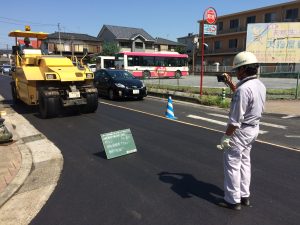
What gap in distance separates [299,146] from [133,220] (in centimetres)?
514

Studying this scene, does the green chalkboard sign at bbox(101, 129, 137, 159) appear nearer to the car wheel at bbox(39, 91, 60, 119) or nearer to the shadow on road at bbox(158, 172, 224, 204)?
the shadow on road at bbox(158, 172, 224, 204)

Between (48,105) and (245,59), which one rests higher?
(245,59)

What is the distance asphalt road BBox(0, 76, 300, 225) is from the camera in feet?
12.5

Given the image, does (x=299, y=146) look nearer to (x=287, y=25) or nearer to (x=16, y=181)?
(x=16, y=181)

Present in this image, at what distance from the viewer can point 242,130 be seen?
372cm

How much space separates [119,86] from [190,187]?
426 inches

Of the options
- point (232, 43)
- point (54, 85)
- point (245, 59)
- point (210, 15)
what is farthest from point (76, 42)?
point (245, 59)

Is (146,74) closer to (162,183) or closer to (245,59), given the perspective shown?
(162,183)

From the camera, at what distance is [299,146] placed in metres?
7.12

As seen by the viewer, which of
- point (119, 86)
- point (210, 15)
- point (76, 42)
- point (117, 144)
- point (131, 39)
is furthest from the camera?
point (76, 42)

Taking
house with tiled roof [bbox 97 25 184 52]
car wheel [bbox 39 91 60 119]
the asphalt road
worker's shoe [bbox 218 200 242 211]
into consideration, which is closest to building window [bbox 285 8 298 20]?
house with tiled roof [bbox 97 25 184 52]

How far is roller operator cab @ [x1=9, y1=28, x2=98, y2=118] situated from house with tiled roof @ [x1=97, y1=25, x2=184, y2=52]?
52824mm

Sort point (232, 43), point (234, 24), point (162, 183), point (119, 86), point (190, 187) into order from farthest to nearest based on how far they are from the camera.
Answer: point (232, 43)
point (234, 24)
point (119, 86)
point (162, 183)
point (190, 187)

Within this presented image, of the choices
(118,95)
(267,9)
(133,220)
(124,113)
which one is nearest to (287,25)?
(118,95)
